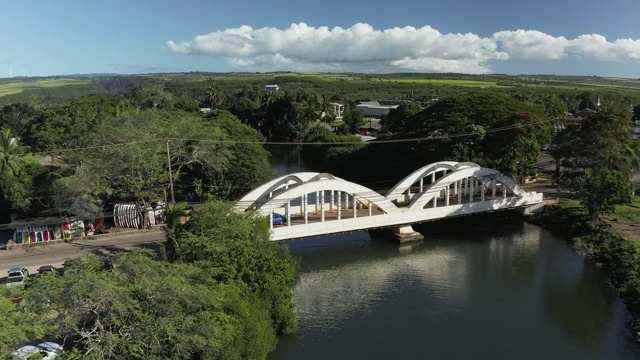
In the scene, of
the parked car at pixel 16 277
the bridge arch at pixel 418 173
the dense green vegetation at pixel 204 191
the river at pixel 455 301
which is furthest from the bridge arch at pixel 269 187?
the parked car at pixel 16 277

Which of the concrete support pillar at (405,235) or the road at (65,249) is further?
the concrete support pillar at (405,235)

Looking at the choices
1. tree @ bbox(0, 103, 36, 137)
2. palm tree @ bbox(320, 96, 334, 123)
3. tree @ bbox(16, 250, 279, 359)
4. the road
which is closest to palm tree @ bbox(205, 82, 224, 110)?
palm tree @ bbox(320, 96, 334, 123)

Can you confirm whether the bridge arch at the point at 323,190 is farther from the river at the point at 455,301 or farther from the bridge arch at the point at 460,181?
the river at the point at 455,301

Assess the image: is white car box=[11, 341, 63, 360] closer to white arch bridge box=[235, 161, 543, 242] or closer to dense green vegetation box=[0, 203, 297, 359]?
dense green vegetation box=[0, 203, 297, 359]

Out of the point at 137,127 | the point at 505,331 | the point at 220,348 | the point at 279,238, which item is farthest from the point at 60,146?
the point at 505,331

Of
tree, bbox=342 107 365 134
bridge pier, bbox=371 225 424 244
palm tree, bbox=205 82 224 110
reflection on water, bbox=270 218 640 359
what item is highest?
palm tree, bbox=205 82 224 110

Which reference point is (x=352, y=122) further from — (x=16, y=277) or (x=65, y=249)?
(x=16, y=277)

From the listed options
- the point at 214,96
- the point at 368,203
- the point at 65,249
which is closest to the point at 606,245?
the point at 368,203
